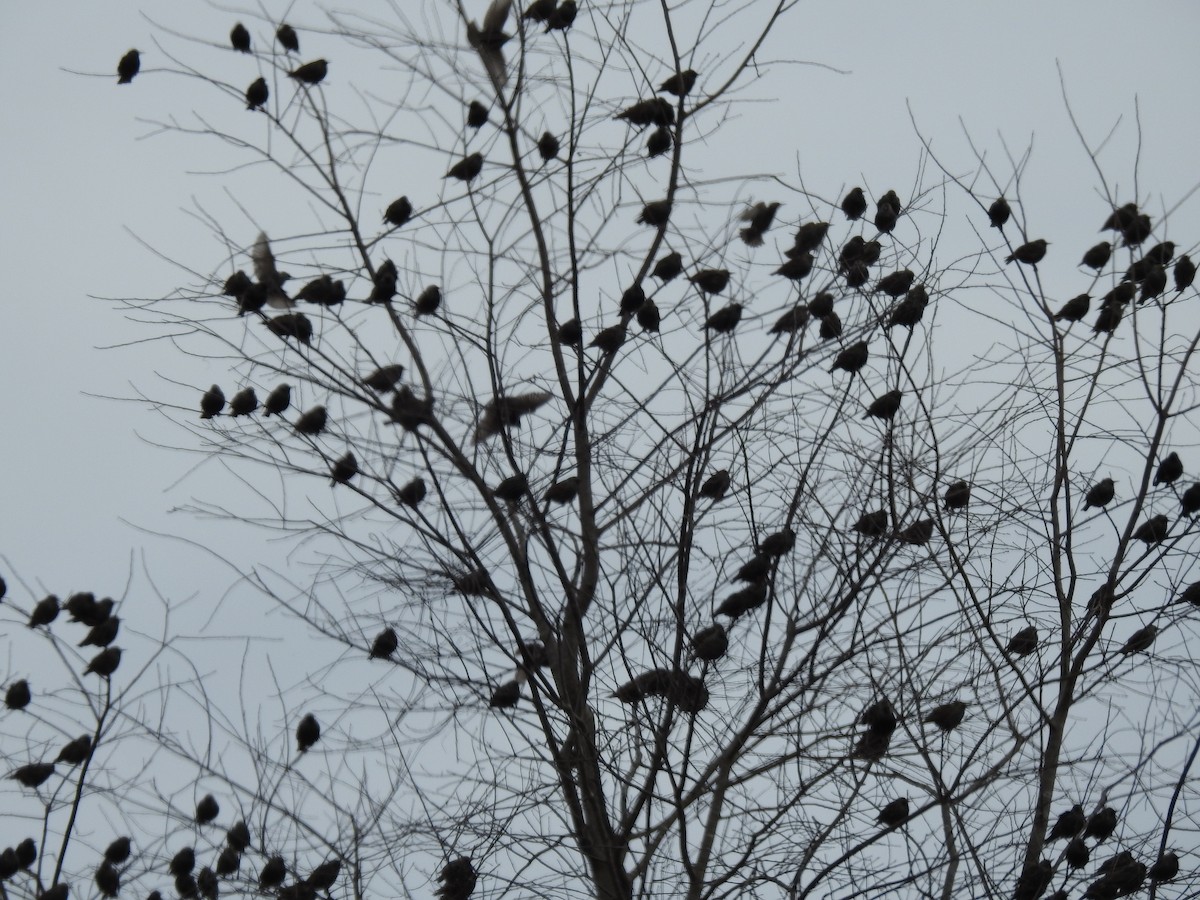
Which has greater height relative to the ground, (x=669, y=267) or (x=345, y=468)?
(x=669, y=267)

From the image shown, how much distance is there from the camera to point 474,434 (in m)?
5.27

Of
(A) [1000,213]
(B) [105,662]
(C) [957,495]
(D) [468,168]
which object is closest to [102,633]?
(B) [105,662]

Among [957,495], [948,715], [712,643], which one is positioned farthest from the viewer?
[957,495]

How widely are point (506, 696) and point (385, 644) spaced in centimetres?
48

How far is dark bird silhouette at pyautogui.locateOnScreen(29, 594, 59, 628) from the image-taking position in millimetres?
5352

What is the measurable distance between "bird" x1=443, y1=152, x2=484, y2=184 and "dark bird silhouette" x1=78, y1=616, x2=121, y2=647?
1.98 m

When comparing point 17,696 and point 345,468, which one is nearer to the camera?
point 345,468

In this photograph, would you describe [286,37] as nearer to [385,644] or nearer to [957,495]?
[385,644]

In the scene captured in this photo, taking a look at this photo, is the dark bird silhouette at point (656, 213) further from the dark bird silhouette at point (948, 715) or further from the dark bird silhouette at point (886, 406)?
the dark bird silhouette at point (948, 715)

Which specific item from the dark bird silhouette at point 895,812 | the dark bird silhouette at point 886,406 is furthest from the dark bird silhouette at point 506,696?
the dark bird silhouette at point 886,406

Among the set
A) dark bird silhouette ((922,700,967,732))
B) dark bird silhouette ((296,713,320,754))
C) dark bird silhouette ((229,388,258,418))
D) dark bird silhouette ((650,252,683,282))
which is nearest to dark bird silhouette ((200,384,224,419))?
dark bird silhouette ((229,388,258,418))

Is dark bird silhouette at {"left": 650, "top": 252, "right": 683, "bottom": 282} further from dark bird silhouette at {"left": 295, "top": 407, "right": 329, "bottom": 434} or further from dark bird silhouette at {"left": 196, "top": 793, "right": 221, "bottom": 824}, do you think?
dark bird silhouette at {"left": 196, "top": 793, "right": 221, "bottom": 824}

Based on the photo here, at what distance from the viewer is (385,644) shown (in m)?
5.30

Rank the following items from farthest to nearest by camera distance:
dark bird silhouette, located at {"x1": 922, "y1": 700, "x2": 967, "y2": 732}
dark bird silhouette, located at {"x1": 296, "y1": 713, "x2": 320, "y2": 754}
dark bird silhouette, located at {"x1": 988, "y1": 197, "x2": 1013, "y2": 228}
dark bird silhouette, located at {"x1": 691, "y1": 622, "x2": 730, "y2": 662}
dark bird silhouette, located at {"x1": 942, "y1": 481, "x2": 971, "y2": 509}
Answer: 1. dark bird silhouette, located at {"x1": 988, "y1": 197, "x2": 1013, "y2": 228}
2. dark bird silhouette, located at {"x1": 942, "y1": 481, "x2": 971, "y2": 509}
3. dark bird silhouette, located at {"x1": 296, "y1": 713, "x2": 320, "y2": 754}
4. dark bird silhouette, located at {"x1": 922, "y1": 700, "x2": 967, "y2": 732}
5. dark bird silhouette, located at {"x1": 691, "y1": 622, "x2": 730, "y2": 662}
